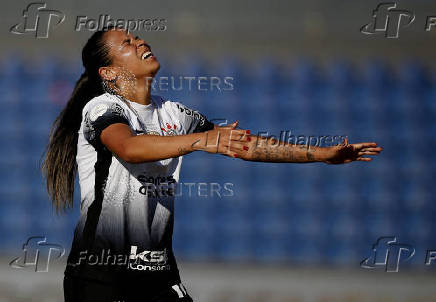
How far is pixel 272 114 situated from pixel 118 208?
563 cm

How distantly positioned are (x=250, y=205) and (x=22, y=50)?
342 cm

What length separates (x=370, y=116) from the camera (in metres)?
9.23

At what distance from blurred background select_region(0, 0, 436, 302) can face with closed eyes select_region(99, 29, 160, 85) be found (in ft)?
14.5

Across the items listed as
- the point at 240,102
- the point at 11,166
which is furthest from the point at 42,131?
the point at 240,102
